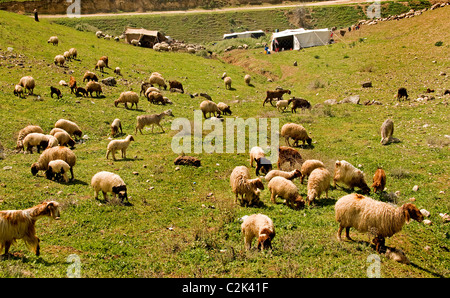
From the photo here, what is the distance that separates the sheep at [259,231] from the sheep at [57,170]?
728 centimetres

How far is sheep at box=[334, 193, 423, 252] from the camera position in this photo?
802 cm

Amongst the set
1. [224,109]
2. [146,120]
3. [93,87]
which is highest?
[93,87]

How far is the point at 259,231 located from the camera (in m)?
8.52

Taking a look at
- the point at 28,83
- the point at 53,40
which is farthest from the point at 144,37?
the point at 28,83

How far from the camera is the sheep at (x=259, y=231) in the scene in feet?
26.8

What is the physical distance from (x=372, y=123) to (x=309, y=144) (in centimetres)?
574

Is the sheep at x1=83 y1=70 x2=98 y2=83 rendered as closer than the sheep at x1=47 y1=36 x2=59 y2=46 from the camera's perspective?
Yes

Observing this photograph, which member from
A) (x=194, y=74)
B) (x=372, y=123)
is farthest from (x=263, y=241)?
(x=194, y=74)

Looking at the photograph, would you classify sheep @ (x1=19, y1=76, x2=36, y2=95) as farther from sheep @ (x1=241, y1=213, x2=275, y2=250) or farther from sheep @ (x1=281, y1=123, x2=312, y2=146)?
sheep @ (x1=241, y1=213, x2=275, y2=250)

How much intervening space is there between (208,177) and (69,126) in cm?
898

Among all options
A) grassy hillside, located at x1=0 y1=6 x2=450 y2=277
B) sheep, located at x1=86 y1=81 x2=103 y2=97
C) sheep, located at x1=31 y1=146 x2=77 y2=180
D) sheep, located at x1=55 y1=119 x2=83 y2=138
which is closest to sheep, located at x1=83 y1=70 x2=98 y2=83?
grassy hillside, located at x1=0 y1=6 x2=450 y2=277

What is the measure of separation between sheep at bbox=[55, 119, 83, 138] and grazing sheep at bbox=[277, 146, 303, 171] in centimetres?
1097

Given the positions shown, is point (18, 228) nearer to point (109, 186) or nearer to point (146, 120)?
point (109, 186)
